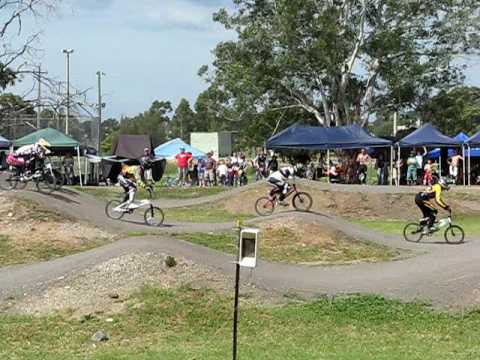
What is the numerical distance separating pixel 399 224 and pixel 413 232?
5.60 m

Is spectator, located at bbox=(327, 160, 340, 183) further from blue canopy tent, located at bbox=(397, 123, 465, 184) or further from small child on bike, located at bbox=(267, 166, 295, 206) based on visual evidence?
small child on bike, located at bbox=(267, 166, 295, 206)

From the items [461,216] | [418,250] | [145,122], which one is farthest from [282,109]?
[145,122]

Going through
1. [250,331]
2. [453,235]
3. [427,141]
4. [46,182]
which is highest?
[427,141]

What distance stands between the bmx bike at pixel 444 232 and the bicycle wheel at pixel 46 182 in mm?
10837

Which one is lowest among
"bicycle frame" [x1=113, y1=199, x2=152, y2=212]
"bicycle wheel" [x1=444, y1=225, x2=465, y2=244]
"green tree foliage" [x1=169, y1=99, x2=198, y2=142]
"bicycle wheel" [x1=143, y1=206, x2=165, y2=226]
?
"bicycle wheel" [x1=444, y1=225, x2=465, y2=244]

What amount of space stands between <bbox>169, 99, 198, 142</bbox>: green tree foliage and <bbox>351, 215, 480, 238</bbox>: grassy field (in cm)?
8500

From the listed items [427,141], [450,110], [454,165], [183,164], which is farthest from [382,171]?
[450,110]

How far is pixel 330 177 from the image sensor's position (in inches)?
1431

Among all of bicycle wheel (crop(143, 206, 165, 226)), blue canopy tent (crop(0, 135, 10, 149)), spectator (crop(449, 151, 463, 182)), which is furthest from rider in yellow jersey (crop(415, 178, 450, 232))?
blue canopy tent (crop(0, 135, 10, 149))

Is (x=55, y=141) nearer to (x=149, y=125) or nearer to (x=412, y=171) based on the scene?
(x=412, y=171)

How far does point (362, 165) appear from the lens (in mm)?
37000

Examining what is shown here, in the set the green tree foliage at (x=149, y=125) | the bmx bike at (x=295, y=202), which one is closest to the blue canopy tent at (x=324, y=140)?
the bmx bike at (x=295, y=202)

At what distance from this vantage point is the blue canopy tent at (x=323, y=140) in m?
35.1

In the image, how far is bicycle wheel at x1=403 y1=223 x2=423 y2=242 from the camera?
18.9 m
